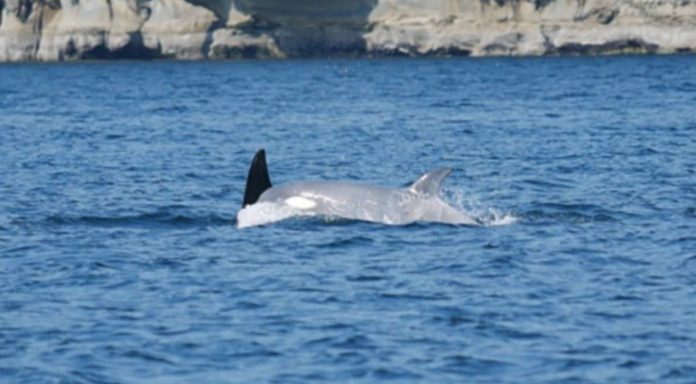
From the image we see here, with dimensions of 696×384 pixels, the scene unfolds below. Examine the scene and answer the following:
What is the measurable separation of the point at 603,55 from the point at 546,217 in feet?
237

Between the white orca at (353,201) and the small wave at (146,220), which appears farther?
the small wave at (146,220)

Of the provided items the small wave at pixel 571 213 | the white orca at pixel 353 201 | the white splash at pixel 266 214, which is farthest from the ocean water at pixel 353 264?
the white orca at pixel 353 201

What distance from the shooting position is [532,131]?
4306cm

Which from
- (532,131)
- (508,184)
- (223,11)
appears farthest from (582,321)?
(223,11)

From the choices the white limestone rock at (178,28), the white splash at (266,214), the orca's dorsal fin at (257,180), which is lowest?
the white limestone rock at (178,28)

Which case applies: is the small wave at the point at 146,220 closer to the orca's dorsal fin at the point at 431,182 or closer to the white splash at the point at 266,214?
the white splash at the point at 266,214

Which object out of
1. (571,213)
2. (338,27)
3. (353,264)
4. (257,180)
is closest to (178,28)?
(338,27)

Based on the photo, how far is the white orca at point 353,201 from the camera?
22.7 m

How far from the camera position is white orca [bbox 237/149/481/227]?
894 inches

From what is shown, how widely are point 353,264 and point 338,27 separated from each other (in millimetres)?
76831

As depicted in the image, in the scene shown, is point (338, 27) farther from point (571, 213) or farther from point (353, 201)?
point (353, 201)

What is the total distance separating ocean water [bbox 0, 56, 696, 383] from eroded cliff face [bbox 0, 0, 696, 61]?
163 ft

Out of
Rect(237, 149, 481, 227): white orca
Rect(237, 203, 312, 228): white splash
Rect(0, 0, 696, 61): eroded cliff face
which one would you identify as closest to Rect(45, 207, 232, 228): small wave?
Rect(237, 203, 312, 228): white splash

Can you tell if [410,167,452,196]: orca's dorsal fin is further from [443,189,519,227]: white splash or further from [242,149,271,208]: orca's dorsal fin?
[242,149,271,208]: orca's dorsal fin
